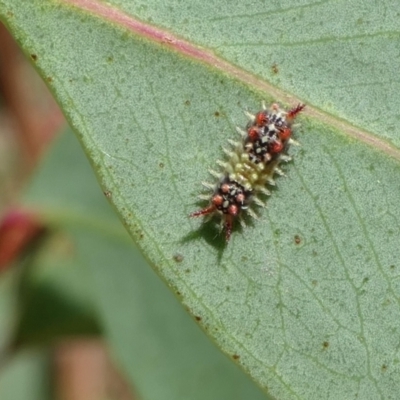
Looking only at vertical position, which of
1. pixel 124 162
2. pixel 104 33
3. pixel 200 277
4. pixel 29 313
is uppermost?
pixel 104 33

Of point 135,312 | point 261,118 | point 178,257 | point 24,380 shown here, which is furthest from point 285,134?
point 24,380

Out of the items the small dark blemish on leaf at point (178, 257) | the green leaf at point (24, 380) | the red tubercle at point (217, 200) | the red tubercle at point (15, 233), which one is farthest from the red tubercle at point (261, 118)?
the green leaf at point (24, 380)

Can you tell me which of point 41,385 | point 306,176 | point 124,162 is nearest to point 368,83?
point 306,176

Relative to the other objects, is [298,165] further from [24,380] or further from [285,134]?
[24,380]

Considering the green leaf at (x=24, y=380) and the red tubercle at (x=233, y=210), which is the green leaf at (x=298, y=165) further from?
the green leaf at (x=24, y=380)

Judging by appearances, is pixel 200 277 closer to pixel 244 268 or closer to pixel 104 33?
pixel 244 268

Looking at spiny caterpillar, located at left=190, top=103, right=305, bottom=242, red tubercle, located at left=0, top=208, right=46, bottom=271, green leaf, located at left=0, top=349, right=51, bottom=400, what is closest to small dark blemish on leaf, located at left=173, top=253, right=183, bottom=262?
spiny caterpillar, located at left=190, top=103, right=305, bottom=242
